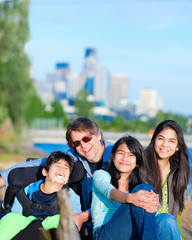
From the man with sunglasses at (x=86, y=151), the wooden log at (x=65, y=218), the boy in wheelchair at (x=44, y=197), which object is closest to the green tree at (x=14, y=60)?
the man with sunglasses at (x=86, y=151)

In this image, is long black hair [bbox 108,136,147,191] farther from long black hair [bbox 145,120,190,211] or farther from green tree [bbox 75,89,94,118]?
green tree [bbox 75,89,94,118]

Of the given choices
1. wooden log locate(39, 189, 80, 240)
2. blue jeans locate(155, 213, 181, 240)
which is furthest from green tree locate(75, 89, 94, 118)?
wooden log locate(39, 189, 80, 240)

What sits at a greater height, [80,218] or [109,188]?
[109,188]

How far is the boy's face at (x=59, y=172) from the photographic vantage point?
292cm

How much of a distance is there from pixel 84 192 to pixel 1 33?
1819 centimetres

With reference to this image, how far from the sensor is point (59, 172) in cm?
295

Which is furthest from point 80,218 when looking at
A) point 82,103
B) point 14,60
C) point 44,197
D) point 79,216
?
point 82,103

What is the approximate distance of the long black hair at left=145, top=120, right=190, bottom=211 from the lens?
10.4 feet

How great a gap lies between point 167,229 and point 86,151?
89 centimetres

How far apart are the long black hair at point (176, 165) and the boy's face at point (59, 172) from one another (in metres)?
0.66

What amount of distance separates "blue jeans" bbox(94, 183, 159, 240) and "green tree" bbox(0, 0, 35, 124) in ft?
59.9

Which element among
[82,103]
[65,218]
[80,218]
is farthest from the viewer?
[82,103]

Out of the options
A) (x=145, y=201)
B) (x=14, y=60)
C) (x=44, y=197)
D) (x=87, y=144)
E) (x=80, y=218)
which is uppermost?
(x=14, y=60)

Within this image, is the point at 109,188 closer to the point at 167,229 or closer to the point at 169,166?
the point at 167,229
